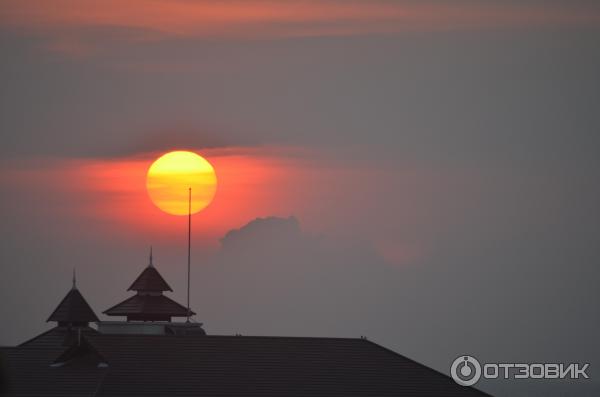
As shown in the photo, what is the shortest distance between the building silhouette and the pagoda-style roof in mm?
19498

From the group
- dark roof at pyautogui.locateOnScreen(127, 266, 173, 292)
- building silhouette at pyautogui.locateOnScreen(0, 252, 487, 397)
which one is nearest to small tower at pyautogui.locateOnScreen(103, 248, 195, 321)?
dark roof at pyautogui.locateOnScreen(127, 266, 173, 292)

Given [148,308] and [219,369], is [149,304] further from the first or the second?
[219,369]

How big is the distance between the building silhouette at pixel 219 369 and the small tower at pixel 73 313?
15.7 meters

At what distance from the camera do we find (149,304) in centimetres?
10025

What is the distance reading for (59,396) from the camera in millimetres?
71312

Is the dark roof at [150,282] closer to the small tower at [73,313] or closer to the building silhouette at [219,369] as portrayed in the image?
the small tower at [73,313]

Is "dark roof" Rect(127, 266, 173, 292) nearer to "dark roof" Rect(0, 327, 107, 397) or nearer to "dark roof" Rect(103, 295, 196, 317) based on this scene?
"dark roof" Rect(103, 295, 196, 317)

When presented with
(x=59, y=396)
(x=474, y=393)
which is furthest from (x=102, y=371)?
(x=474, y=393)

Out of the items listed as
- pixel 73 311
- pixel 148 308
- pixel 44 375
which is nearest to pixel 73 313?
pixel 73 311

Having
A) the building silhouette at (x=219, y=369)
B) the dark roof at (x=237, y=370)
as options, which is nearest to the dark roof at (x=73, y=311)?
the building silhouette at (x=219, y=369)

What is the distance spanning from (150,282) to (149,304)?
2041mm

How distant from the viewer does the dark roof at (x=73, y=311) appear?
3772 inches

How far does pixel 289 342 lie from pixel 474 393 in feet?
37.2

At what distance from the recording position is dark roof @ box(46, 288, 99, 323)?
9581 cm
